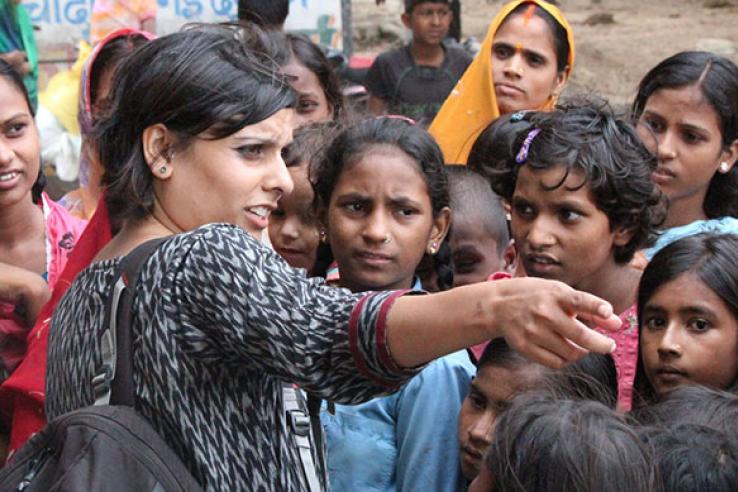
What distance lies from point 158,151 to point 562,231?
137 cm

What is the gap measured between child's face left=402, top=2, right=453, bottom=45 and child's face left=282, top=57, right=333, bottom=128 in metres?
2.48

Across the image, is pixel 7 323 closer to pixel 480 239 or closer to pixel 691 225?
pixel 480 239

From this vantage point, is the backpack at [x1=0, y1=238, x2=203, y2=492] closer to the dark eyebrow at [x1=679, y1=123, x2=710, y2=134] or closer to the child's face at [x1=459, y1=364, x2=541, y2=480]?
the child's face at [x1=459, y1=364, x2=541, y2=480]

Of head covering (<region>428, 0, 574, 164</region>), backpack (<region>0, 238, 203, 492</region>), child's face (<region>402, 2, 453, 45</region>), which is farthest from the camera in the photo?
child's face (<region>402, 2, 453, 45</region>)

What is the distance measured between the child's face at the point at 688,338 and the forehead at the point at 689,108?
1.12 meters

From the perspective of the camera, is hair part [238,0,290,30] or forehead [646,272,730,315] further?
hair part [238,0,290,30]

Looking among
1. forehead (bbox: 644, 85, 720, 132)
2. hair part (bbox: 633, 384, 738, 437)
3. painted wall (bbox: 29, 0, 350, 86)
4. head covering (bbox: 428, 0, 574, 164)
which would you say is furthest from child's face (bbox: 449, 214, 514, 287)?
painted wall (bbox: 29, 0, 350, 86)

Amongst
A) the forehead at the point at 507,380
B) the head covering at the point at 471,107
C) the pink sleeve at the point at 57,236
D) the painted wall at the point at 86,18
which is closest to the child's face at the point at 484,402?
the forehead at the point at 507,380

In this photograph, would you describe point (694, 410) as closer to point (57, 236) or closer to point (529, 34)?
point (57, 236)

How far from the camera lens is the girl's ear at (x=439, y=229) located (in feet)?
10.7

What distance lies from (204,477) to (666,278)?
1369mm

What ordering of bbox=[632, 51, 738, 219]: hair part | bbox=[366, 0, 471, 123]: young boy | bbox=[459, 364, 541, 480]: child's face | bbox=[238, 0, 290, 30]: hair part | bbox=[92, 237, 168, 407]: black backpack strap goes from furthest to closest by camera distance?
bbox=[366, 0, 471, 123]: young boy
bbox=[238, 0, 290, 30]: hair part
bbox=[632, 51, 738, 219]: hair part
bbox=[459, 364, 541, 480]: child's face
bbox=[92, 237, 168, 407]: black backpack strap

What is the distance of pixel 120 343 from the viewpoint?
71.5 inches

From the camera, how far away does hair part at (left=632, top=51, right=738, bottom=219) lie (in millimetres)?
3723
